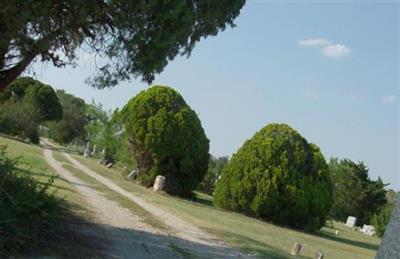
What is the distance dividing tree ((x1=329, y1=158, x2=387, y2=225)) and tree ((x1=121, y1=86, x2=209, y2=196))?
22211mm

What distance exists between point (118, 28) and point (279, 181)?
1486 cm

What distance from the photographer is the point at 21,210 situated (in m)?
7.68

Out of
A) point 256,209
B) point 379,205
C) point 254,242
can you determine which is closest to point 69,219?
point 254,242

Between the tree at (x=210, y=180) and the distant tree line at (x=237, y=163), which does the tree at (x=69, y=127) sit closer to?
the tree at (x=210, y=180)

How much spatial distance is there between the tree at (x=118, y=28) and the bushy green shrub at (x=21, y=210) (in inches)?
67.5

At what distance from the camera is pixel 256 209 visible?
22156mm

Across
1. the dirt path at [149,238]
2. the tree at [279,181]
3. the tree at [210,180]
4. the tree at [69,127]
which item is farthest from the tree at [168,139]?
the tree at [69,127]

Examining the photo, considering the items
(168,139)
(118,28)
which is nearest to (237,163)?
(168,139)

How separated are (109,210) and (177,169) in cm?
1141

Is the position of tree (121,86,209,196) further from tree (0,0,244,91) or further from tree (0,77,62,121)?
tree (0,77,62,121)

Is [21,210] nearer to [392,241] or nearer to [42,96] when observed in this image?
[392,241]

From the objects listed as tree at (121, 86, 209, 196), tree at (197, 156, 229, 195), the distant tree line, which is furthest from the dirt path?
tree at (197, 156, 229, 195)

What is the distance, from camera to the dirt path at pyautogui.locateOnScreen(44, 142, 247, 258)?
9.33 metres

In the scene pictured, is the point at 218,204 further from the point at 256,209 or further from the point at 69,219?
the point at 69,219
